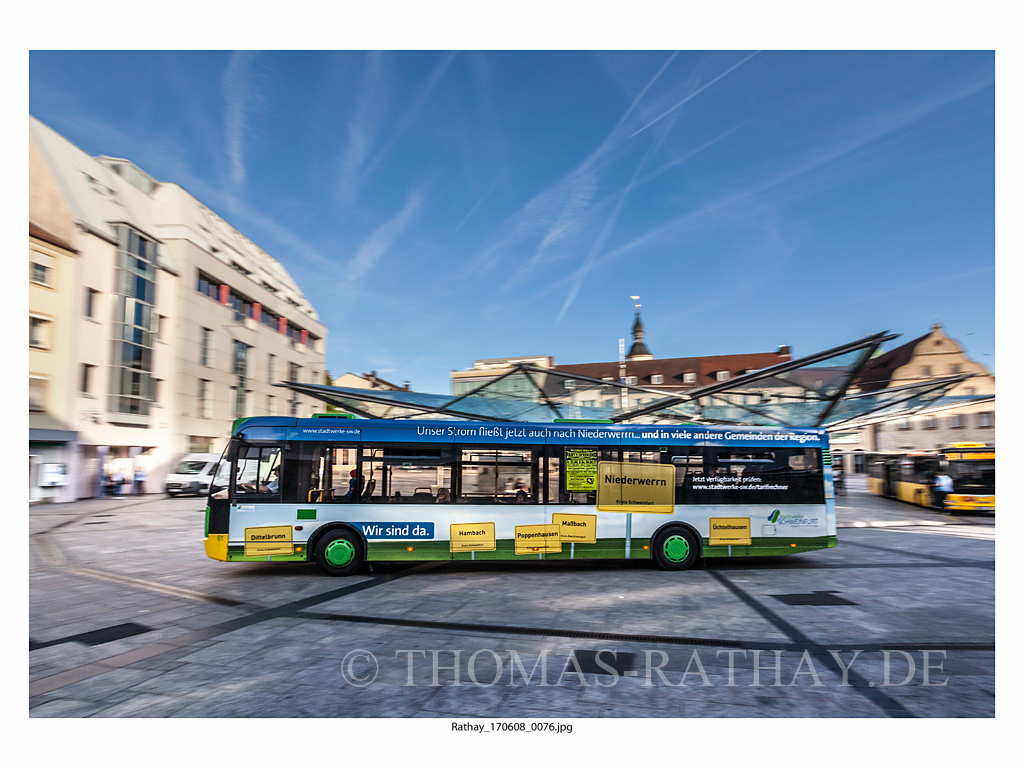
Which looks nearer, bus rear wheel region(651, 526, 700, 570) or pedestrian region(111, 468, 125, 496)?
bus rear wheel region(651, 526, 700, 570)

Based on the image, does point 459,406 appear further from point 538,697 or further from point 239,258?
point 239,258

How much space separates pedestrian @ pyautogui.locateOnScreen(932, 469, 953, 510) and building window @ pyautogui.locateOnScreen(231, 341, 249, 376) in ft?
118

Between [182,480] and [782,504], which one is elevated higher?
[782,504]

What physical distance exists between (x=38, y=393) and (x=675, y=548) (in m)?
22.9

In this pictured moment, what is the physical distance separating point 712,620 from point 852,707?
246 cm

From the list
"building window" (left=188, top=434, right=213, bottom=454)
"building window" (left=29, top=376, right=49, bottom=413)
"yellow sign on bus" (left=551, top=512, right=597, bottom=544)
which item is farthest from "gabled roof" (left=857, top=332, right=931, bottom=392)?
"building window" (left=188, top=434, right=213, bottom=454)

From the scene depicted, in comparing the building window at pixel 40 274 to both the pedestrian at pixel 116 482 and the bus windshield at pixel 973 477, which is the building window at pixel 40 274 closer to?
the pedestrian at pixel 116 482

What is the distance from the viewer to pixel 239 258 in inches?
1570

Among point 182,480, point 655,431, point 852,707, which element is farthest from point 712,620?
point 182,480

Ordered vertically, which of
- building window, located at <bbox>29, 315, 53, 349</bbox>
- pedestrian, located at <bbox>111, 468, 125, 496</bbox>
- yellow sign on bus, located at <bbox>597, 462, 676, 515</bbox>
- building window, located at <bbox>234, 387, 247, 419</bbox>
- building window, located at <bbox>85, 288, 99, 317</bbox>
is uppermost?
building window, located at <bbox>85, 288, 99, 317</bbox>

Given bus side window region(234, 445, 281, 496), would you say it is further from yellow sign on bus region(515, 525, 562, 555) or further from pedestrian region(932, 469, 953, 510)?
pedestrian region(932, 469, 953, 510)

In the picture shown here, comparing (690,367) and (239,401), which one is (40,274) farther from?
(690,367)

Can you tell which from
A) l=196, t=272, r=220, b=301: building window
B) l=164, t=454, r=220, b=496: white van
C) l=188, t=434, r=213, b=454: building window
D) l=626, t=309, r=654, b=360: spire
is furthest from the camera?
l=626, t=309, r=654, b=360: spire

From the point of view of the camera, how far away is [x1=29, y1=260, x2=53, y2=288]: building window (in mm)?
20969
